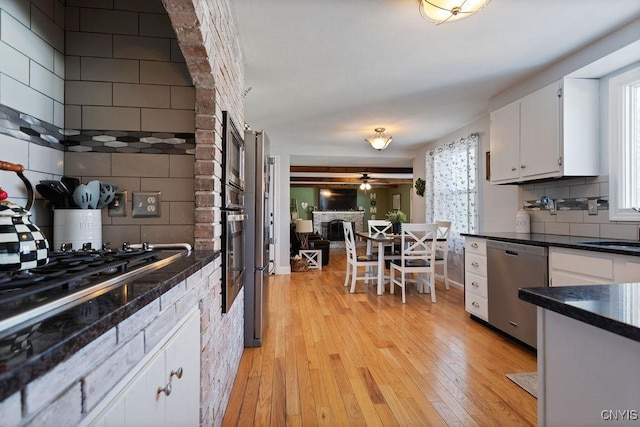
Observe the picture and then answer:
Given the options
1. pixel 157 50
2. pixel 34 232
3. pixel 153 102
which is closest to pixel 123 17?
pixel 157 50

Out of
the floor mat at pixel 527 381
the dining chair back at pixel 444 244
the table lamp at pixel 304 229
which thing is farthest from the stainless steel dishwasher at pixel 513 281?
the table lamp at pixel 304 229

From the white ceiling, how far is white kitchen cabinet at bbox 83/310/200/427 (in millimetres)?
1920

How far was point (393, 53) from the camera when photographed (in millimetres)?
2475

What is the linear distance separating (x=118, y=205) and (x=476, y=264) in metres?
2.99

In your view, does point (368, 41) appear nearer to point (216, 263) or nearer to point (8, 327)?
point (216, 263)

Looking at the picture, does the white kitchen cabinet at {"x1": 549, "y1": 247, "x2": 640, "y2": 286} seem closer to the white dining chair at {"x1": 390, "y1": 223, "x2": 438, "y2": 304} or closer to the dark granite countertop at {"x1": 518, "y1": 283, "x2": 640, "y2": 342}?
the dark granite countertop at {"x1": 518, "y1": 283, "x2": 640, "y2": 342}

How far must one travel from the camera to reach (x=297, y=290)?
4.42m

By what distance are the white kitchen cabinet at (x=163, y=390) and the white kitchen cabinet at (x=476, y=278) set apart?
2655 millimetres

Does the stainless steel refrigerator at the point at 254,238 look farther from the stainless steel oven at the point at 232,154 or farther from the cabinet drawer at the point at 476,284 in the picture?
the cabinet drawer at the point at 476,284

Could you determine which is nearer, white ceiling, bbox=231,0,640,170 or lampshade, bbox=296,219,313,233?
white ceiling, bbox=231,0,640,170

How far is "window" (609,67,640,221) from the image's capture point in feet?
7.47

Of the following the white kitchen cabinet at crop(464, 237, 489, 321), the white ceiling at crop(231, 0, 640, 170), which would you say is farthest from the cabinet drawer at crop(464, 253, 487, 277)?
the white ceiling at crop(231, 0, 640, 170)

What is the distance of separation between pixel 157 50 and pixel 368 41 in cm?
148

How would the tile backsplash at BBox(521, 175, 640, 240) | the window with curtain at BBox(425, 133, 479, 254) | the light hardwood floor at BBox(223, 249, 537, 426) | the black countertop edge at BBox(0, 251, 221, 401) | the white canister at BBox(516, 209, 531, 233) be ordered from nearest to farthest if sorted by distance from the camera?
the black countertop edge at BBox(0, 251, 221, 401) < the light hardwood floor at BBox(223, 249, 537, 426) < the tile backsplash at BBox(521, 175, 640, 240) < the white canister at BBox(516, 209, 531, 233) < the window with curtain at BBox(425, 133, 479, 254)
